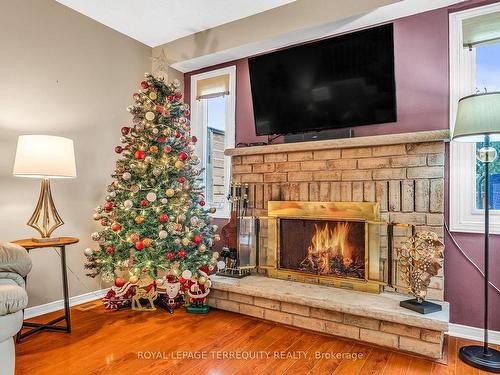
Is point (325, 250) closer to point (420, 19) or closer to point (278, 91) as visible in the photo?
point (278, 91)

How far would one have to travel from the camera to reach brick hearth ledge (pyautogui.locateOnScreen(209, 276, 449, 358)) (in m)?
2.22

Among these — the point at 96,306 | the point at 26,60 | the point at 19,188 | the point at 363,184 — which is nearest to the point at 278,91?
the point at 363,184

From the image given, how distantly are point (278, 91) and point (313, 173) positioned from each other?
0.83 metres

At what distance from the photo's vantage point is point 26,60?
2.87m

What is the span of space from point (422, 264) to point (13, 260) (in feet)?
8.45

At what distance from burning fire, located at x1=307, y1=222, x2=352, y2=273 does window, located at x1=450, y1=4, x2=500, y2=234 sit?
81 cm

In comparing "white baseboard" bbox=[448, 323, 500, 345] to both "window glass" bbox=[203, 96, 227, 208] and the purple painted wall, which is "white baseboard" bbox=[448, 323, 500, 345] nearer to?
the purple painted wall

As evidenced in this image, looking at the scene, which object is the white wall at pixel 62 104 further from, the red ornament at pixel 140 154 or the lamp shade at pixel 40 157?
the red ornament at pixel 140 154

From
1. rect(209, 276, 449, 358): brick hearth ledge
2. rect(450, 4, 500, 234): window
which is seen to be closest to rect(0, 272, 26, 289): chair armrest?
rect(209, 276, 449, 358): brick hearth ledge

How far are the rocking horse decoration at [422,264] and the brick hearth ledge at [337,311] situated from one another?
7 cm

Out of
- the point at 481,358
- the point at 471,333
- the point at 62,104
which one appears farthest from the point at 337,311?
the point at 62,104

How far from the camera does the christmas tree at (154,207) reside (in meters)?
2.97

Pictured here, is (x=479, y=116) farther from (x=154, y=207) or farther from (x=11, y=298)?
(x=11, y=298)

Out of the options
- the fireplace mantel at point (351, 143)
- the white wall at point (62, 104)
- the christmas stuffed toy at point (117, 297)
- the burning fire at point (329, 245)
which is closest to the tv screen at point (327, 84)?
the fireplace mantel at point (351, 143)
